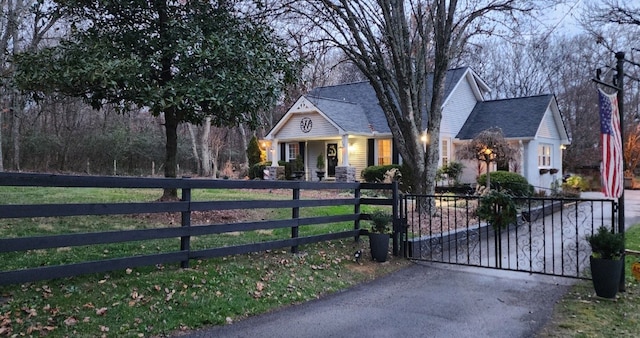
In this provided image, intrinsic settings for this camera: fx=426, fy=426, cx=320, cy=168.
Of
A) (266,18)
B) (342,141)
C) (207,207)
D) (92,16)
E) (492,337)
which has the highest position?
(266,18)

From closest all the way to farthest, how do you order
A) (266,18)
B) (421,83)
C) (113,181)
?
(113,181)
(266,18)
(421,83)

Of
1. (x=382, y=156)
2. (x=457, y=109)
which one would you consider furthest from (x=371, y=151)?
(x=457, y=109)

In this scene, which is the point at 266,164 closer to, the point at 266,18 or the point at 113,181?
the point at 266,18

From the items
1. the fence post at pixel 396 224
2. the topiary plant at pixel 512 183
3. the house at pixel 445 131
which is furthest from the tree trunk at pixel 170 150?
the topiary plant at pixel 512 183

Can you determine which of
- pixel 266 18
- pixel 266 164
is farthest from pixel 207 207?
pixel 266 164

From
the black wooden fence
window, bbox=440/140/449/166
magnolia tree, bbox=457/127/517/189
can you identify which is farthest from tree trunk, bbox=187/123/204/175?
the black wooden fence

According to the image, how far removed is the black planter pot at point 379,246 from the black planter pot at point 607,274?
2.81 m

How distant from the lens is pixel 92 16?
26.6ft

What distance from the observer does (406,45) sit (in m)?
10.5

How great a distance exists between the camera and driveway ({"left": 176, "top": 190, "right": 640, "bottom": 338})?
13.2ft

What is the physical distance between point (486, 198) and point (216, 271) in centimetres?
389

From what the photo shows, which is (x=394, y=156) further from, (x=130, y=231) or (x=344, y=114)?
(x=130, y=231)

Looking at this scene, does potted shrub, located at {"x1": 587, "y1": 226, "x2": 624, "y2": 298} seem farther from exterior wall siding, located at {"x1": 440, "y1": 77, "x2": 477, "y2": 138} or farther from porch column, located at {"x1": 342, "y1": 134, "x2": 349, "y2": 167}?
porch column, located at {"x1": 342, "y1": 134, "x2": 349, "y2": 167}

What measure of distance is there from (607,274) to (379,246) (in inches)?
118
